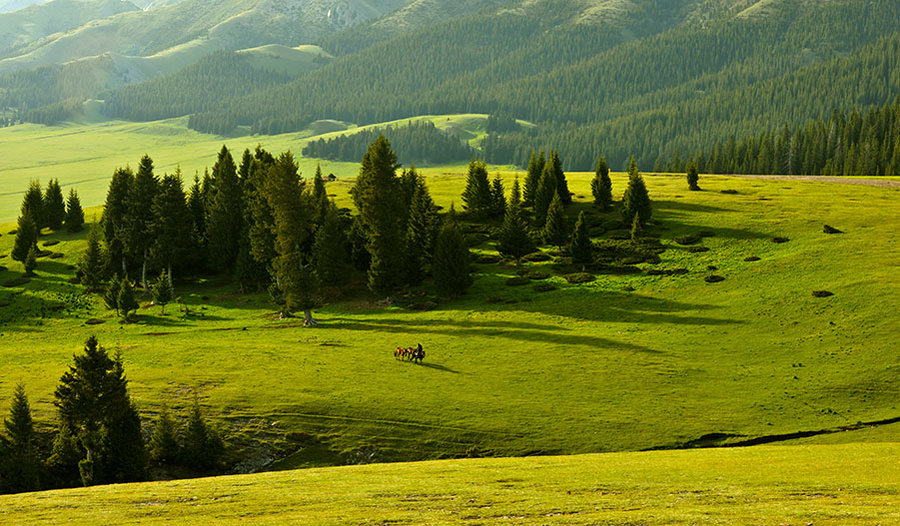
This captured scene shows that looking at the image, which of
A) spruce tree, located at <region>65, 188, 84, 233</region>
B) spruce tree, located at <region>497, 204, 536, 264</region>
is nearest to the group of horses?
spruce tree, located at <region>497, 204, 536, 264</region>

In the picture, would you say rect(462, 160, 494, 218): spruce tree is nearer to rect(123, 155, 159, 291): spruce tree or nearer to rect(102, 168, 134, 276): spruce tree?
rect(123, 155, 159, 291): spruce tree

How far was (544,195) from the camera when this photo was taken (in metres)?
115

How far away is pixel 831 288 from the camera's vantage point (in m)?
71.5

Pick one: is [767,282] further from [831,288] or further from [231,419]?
[231,419]

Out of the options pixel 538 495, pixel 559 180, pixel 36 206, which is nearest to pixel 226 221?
pixel 36 206

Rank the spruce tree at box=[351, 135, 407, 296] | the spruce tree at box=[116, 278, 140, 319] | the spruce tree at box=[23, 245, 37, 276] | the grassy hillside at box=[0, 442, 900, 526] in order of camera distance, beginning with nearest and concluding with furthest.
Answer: the grassy hillside at box=[0, 442, 900, 526]
the spruce tree at box=[116, 278, 140, 319]
the spruce tree at box=[351, 135, 407, 296]
the spruce tree at box=[23, 245, 37, 276]

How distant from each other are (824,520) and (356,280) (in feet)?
264

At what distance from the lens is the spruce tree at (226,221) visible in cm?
10506

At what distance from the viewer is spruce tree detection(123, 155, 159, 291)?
102625mm

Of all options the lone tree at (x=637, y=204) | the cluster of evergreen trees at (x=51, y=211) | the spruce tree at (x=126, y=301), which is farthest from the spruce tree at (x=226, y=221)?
the lone tree at (x=637, y=204)

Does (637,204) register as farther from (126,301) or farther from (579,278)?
(126,301)

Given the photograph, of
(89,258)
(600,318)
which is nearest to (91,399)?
(600,318)

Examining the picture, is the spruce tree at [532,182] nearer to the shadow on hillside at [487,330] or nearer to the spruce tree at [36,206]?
the shadow on hillside at [487,330]

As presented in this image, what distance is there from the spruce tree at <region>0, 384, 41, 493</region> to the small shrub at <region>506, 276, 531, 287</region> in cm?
5877
